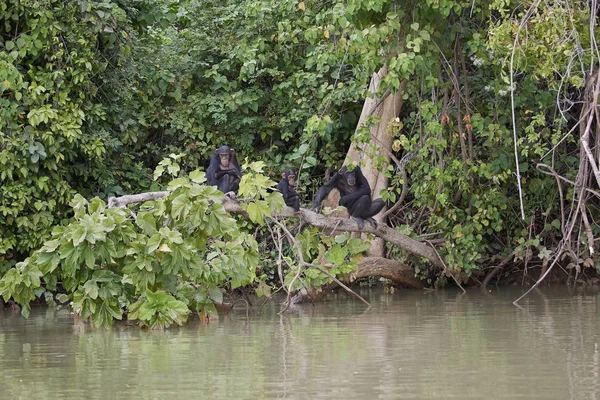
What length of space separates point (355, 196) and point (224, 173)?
5.40ft

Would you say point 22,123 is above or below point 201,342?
above

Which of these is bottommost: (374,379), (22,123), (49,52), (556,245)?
(374,379)

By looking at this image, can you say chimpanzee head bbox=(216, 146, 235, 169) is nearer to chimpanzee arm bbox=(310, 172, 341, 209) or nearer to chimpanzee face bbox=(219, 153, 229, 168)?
chimpanzee face bbox=(219, 153, 229, 168)

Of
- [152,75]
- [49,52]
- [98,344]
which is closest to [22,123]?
[49,52]

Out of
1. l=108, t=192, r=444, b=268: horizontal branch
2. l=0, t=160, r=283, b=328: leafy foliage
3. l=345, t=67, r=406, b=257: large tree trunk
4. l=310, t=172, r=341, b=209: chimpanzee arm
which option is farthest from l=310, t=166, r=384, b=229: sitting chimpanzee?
l=0, t=160, r=283, b=328: leafy foliage

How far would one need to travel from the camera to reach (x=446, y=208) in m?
14.4

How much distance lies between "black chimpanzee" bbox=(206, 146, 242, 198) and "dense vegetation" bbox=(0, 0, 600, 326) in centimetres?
77

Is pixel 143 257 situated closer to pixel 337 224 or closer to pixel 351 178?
pixel 337 224

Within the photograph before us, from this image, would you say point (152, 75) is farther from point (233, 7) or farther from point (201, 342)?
point (201, 342)

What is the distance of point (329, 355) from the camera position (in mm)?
8609

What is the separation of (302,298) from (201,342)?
3.84m

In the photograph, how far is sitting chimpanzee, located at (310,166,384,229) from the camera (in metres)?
13.3

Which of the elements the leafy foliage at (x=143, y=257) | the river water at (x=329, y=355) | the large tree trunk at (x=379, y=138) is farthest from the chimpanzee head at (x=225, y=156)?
the large tree trunk at (x=379, y=138)

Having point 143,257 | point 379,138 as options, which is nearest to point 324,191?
point 379,138
